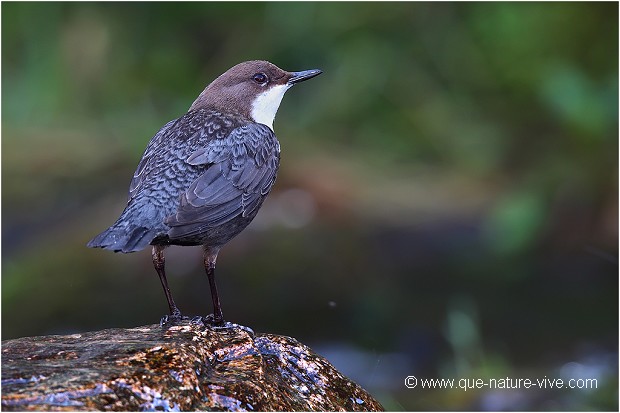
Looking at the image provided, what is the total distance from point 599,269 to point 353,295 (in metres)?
1.65

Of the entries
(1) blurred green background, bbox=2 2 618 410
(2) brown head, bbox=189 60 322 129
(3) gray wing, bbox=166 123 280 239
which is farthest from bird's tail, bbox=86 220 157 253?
(1) blurred green background, bbox=2 2 618 410

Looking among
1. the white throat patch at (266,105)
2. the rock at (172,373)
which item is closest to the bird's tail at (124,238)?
the rock at (172,373)

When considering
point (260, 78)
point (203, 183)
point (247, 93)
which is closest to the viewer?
point (203, 183)

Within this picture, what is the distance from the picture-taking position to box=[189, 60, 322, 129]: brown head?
4840 mm

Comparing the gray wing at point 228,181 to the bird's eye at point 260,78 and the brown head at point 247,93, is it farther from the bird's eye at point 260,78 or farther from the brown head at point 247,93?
the bird's eye at point 260,78

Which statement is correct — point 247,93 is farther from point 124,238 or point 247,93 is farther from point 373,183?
point 373,183

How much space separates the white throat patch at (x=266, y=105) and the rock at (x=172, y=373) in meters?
1.44

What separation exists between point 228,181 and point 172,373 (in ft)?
4.74

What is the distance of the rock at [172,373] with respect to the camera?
2730mm

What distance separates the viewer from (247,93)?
4.89 m

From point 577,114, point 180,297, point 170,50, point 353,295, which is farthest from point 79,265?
point 577,114

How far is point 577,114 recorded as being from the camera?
273 inches

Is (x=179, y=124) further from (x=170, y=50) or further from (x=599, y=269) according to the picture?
(x=170, y=50)

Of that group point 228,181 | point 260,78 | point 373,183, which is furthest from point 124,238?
point 373,183
